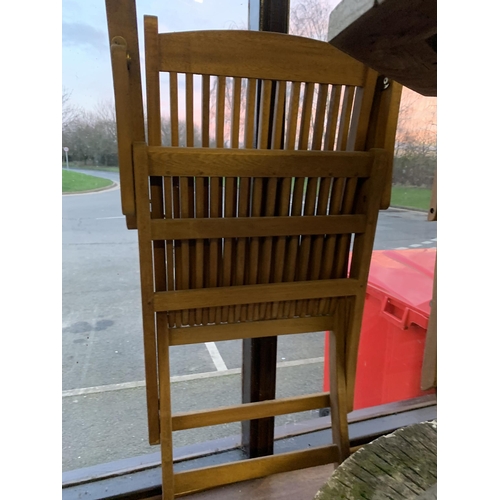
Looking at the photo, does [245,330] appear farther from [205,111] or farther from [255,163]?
[205,111]

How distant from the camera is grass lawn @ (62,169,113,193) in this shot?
112 centimetres

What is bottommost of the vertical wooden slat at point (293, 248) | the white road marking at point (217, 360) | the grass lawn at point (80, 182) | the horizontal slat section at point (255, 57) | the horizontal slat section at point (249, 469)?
the horizontal slat section at point (249, 469)

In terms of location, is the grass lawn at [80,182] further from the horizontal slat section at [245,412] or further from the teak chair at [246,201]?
the horizontal slat section at [245,412]

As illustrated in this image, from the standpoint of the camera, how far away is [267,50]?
0.83m

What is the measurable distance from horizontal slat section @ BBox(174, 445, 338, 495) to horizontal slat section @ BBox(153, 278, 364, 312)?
1.46 ft

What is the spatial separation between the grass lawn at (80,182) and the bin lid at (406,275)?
1003mm

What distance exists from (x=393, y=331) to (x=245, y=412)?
2.26 feet

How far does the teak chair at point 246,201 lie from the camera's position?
0.82 m

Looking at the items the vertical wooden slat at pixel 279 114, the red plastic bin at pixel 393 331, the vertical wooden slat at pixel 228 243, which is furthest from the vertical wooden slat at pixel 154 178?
the red plastic bin at pixel 393 331

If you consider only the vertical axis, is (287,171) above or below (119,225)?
above
